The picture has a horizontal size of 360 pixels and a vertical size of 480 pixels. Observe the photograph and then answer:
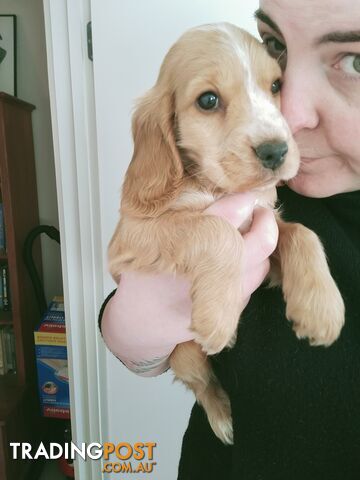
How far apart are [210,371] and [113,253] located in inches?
13.5

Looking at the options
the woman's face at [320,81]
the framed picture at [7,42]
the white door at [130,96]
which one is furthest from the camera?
the framed picture at [7,42]

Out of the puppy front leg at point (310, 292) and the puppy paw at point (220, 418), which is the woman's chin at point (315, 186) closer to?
the puppy front leg at point (310, 292)

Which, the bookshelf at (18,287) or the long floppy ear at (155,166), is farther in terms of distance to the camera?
the bookshelf at (18,287)

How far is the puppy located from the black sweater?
4 cm

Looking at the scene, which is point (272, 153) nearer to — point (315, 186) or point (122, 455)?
point (315, 186)

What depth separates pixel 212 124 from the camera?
28.4 inches

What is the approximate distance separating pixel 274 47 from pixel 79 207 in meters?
0.93

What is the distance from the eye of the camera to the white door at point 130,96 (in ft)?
4.11

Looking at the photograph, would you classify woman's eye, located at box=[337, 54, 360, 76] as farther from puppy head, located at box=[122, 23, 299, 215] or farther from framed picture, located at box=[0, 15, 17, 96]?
framed picture, located at box=[0, 15, 17, 96]

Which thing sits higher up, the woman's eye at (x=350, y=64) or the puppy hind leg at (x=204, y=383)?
the woman's eye at (x=350, y=64)

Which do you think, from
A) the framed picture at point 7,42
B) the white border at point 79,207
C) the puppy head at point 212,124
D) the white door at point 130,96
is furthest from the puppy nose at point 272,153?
the framed picture at point 7,42

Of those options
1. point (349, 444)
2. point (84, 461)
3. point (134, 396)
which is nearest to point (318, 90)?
point (349, 444)

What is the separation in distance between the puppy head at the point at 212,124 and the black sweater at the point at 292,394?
25 cm

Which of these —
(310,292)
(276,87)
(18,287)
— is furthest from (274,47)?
(18,287)
